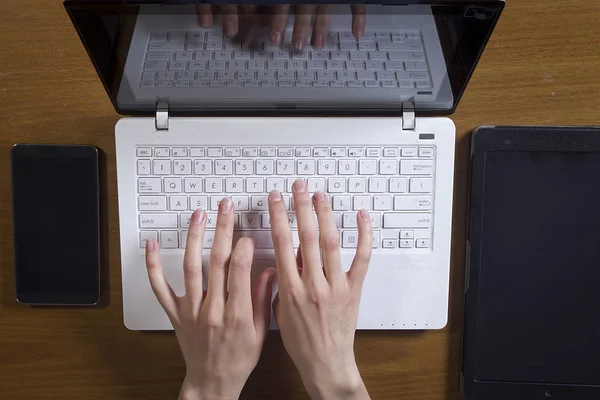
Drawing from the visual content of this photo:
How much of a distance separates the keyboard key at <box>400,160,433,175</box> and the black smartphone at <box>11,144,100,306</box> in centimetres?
39

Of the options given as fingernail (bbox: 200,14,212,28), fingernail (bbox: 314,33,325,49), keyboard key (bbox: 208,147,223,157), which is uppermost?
fingernail (bbox: 200,14,212,28)

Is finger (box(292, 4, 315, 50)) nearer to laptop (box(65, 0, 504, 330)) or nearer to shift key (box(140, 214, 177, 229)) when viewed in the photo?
laptop (box(65, 0, 504, 330))

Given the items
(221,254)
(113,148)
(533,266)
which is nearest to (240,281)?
(221,254)

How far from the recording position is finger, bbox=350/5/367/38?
0.52m

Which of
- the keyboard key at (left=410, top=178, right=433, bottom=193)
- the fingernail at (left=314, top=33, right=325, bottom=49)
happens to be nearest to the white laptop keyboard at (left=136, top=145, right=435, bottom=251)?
the keyboard key at (left=410, top=178, right=433, bottom=193)

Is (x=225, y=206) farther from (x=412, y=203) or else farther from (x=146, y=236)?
(x=412, y=203)

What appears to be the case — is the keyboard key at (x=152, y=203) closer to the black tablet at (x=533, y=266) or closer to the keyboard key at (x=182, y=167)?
the keyboard key at (x=182, y=167)

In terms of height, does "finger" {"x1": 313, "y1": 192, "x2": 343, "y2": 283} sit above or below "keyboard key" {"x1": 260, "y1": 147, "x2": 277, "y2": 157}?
below

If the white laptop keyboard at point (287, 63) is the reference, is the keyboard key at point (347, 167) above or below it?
below

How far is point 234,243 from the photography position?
0.70m

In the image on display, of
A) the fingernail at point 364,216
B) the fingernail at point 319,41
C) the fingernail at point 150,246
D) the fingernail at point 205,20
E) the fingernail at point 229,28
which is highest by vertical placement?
the fingernail at point 205,20

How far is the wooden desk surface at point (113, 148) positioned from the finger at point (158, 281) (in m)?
0.08

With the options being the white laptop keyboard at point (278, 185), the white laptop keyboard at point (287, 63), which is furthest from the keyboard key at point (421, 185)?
the white laptop keyboard at point (287, 63)

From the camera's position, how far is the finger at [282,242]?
0.65 meters
